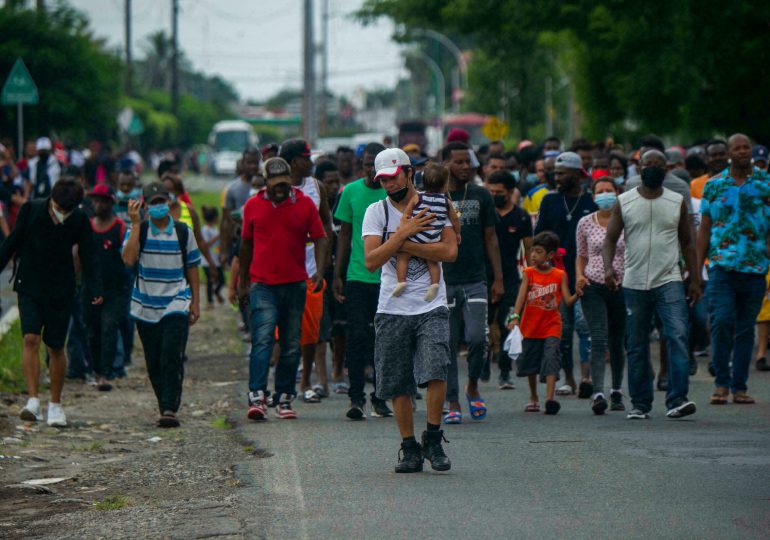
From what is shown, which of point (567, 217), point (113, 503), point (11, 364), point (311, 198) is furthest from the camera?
point (11, 364)

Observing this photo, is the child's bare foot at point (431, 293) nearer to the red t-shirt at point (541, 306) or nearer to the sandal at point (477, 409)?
the sandal at point (477, 409)

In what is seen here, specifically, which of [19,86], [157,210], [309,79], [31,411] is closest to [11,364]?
[31,411]

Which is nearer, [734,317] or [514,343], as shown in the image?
[514,343]

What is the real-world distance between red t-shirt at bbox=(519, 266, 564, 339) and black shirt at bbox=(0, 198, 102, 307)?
11.8 ft

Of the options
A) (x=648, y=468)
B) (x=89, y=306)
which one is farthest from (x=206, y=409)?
(x=648, y=468)

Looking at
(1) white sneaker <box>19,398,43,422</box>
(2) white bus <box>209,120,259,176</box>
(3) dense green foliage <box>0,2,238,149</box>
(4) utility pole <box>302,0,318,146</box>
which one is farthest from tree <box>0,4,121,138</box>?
(2) white bus <box>209,120,259,176</box>

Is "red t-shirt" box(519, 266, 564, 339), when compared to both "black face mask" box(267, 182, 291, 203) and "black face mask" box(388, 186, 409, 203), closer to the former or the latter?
"black face mask" box(267, 182, 291, 203)

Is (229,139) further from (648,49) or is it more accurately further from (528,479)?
(528,479)

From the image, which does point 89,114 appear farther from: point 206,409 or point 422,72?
point 422,72

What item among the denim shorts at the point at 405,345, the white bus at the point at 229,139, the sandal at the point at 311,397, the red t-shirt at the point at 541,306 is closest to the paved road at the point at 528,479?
the denim shorts at the point at 405,345

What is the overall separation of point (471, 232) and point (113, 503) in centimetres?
392

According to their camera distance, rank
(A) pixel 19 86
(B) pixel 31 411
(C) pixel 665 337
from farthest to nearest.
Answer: (A) pixel 19 86 < (B) pixel 31 411 < (C) pixel 665 337

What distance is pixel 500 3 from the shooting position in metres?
32.5

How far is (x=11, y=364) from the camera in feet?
47.8
